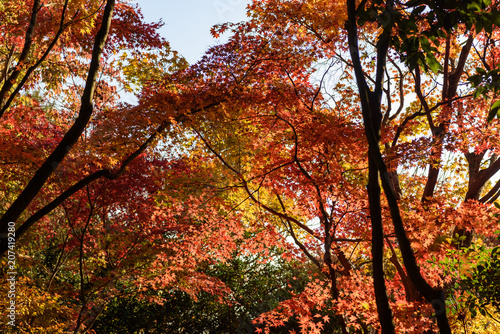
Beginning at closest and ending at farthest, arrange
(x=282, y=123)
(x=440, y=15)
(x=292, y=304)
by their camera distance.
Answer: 1. (x=440, y=15)
2. (x=292, y=304)
3. (x=282, y=123)

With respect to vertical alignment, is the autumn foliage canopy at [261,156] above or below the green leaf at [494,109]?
above

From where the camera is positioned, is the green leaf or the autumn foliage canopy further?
the autumn foliage canopy

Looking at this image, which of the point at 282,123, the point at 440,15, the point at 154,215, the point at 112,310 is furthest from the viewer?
the point at 112,310

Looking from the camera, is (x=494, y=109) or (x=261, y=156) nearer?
(x=494, y=109)

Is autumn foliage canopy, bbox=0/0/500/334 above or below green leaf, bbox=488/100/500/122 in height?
above

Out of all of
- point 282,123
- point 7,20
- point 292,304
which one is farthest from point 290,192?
point 7,20

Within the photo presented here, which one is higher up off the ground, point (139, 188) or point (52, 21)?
point (52, 21)

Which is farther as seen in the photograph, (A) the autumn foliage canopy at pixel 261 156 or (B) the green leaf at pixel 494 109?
(A) the autumn foliage canopy at pixel 261 156

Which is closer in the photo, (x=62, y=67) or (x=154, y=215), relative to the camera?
(x=62, y=67)

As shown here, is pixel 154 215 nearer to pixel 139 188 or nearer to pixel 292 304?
pixel 139 188

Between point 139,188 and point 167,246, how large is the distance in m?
1.61

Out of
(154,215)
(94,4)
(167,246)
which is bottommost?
(167,246)

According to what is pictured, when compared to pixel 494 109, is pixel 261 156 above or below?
above

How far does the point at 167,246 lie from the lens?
858 cm
